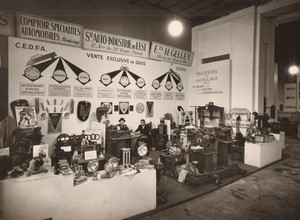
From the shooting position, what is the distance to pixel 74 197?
231 cm

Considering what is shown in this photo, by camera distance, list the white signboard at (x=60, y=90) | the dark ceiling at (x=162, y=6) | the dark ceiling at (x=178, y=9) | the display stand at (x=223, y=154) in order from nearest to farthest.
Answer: the display stand at (x=223, y=154)
the dark ceiling at (x=162, y=6)
the dark ceiling at (x=178, y=9)
the white signboard at (x=60, y=90)

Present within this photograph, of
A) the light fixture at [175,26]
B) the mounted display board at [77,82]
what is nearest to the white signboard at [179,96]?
the mounted display board at [77,82]

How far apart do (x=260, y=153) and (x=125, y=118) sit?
3.94 meters

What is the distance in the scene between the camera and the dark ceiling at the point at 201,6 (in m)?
6.68

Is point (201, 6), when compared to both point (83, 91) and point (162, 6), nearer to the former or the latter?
point (162, 6)

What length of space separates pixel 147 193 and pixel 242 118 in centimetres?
514

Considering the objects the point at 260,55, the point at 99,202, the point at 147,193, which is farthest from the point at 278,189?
the point at 260,55

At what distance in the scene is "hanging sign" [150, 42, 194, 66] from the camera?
23.2 feet

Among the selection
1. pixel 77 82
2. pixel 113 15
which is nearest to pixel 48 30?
pixel 77 82

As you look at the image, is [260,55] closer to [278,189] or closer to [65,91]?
[278,189]

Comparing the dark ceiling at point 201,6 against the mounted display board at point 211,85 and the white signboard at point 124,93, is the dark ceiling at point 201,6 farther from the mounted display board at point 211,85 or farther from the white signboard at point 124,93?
the white signboard at point 124,93

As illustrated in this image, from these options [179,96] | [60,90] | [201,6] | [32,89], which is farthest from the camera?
[179,96]

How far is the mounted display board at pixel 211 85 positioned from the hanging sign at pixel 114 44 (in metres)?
2.46

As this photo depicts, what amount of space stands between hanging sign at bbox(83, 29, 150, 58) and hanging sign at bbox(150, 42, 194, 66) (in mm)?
312
